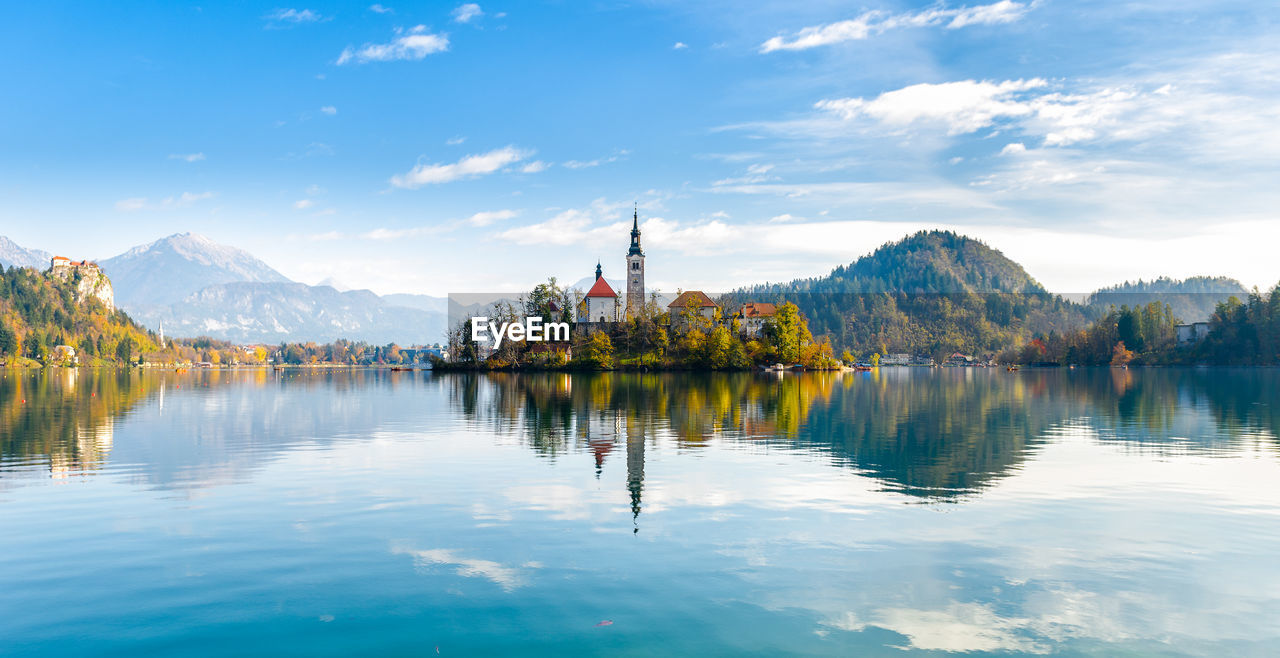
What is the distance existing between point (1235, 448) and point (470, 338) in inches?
5752

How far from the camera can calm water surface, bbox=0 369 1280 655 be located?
517 inches

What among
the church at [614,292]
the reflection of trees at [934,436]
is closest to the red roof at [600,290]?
the church at [614,292]

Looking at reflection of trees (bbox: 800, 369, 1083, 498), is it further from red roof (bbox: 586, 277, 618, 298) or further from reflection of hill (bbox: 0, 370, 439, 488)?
red roof (bbox: 586, 277, 618, 298)

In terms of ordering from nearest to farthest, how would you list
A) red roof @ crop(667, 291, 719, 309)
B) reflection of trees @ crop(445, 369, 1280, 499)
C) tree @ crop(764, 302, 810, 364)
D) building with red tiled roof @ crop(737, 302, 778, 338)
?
reflection of trees @ crop(445, 369, 1280, 499) < tree @ crop(764, 302, 810, 364) < building with red tiled roof @ crop(737, 302, 778, 338) < red roof @ crop(667, 291, 719, 309)

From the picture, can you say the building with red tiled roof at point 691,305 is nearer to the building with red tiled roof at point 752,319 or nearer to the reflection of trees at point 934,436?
the building with red tiled roof at point 752,319

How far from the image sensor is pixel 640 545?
18.6 metres

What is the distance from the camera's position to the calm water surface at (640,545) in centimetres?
1313

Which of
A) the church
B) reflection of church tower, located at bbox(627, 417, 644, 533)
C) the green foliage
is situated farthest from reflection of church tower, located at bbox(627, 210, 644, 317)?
reflection of church tower, located at bbox(627, 417, 644, 533)

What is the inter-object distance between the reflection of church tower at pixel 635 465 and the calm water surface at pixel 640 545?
152 millimetres

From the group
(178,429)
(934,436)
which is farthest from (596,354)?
(934,436)

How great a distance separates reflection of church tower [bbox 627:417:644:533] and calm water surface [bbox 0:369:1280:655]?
0.15m

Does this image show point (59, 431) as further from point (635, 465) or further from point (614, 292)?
point (614, 292)

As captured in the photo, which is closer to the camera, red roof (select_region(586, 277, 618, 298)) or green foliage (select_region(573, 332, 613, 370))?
green foliage (select_region(573, 332, 613, 370))

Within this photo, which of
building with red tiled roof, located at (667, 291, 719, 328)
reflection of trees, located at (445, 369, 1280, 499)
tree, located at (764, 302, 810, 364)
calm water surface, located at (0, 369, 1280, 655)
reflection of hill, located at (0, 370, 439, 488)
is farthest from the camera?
building with red tiled roof, located at (667, 291, 719, 328)
